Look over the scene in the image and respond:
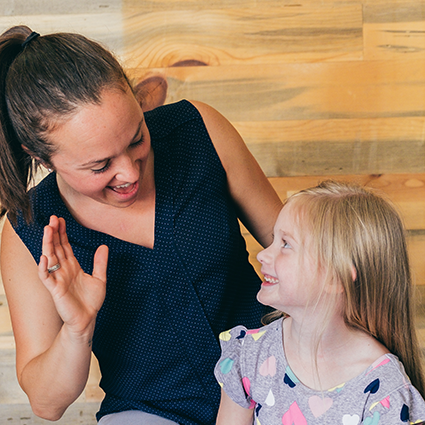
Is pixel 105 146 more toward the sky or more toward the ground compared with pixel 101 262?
more toward the sky

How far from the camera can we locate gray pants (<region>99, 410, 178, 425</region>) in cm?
125

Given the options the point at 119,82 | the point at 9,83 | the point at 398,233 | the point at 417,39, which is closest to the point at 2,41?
the point at 9,83

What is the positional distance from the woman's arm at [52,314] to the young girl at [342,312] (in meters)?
0.35

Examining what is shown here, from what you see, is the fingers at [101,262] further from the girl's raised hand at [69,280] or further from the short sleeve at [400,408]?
the short sleeve at [400,408]

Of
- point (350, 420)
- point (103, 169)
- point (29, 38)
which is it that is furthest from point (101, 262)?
point (350, 420)

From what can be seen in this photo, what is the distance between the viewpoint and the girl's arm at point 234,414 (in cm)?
115

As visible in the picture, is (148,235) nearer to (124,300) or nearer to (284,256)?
(124,300)

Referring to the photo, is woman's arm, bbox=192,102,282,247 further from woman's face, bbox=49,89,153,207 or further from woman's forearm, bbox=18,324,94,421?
woman's forearm, bbox=18,324,94,421

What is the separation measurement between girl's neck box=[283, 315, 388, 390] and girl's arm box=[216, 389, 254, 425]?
155 mm

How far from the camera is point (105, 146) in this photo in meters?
0.98

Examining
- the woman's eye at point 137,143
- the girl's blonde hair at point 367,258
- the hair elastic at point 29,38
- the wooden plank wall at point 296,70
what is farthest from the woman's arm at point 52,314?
the wooden plank wall at point 296,70

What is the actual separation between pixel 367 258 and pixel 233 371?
0.37m

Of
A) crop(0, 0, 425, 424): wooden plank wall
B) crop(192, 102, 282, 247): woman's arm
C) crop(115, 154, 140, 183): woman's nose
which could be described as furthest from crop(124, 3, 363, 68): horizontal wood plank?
crop(115, 154, 140, 183): woman's nose

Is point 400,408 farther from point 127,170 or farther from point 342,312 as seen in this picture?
point 127,170
